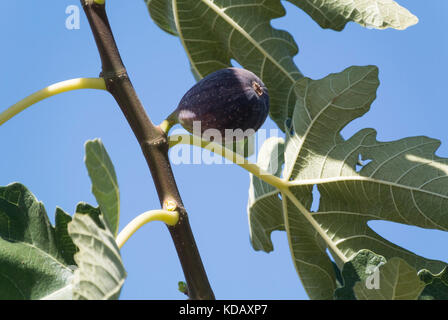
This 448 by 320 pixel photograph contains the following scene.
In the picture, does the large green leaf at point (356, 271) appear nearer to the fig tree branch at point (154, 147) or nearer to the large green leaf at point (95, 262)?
the fig tree branch at point (154, 147)

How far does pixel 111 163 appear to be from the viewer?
3.68 ft

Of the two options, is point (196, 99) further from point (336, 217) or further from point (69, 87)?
point (336, 217)

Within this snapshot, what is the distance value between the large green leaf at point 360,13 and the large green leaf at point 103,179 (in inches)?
37.2

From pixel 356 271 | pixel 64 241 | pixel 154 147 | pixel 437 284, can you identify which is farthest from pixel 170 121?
pixel 437 284

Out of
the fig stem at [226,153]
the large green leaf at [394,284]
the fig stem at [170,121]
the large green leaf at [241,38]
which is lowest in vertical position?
the large green leaf at [394,284]

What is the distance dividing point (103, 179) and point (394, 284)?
0.69 m

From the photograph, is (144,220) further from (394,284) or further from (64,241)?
(394,284)

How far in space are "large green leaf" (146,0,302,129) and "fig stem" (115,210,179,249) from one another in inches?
30.0

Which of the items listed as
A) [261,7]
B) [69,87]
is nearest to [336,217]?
[261,7]

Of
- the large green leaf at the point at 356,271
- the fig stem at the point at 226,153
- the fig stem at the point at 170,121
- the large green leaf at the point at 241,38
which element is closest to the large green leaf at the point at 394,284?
the large green leaf at the point at 356,271

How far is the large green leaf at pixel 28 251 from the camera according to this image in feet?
4.23

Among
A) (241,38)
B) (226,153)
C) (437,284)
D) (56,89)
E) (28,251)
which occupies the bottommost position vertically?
(437,284)

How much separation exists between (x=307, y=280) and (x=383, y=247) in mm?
282

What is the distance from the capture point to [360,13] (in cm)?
162
